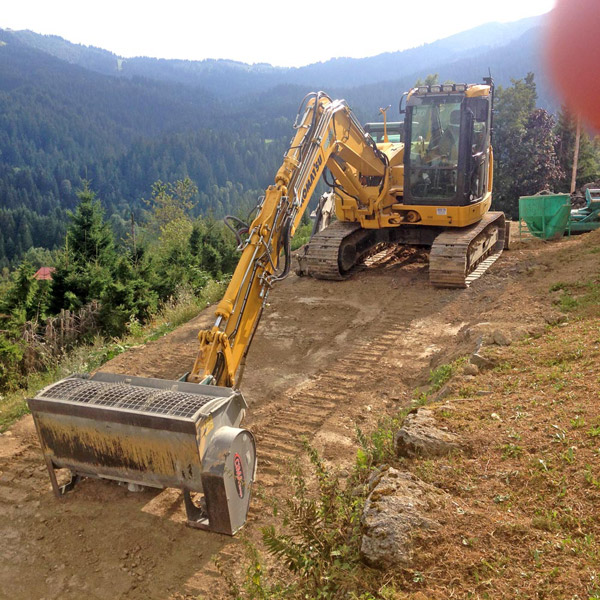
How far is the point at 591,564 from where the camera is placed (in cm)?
297

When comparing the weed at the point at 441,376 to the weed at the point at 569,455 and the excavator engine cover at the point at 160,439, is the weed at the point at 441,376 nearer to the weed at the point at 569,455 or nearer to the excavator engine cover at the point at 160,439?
the weed at the point at 569,455

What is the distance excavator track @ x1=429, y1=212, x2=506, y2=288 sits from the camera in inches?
389

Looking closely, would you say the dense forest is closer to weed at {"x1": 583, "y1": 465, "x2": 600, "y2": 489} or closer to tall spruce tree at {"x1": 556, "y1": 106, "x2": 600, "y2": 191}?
tall spruce tree at {"x1": 556, "y1": 106, "x2": 600, "y2": 191}

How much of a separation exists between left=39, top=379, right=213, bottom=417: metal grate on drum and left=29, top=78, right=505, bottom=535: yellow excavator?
14 millimetres

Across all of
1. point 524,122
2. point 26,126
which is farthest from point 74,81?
point 524,122

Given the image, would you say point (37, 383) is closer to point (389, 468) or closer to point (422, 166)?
point (389, 468)

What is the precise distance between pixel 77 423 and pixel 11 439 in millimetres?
2212

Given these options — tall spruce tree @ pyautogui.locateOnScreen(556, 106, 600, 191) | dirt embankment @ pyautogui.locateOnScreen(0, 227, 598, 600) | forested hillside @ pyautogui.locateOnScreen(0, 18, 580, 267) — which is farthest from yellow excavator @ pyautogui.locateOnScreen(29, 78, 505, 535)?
forested hillside @ pyautogui.locateOnScreen(0, 18, 580, 267)

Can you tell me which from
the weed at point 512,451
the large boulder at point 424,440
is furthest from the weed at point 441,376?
the weed at point 512,451

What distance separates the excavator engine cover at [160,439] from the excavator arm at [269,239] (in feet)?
1.94

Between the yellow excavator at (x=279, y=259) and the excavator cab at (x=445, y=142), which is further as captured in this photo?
the excavator cab at (x=445, y=142)

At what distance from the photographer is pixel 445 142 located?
1037 centimetres

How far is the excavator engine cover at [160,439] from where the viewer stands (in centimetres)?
428

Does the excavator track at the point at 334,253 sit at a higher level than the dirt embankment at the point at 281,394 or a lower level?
higher
